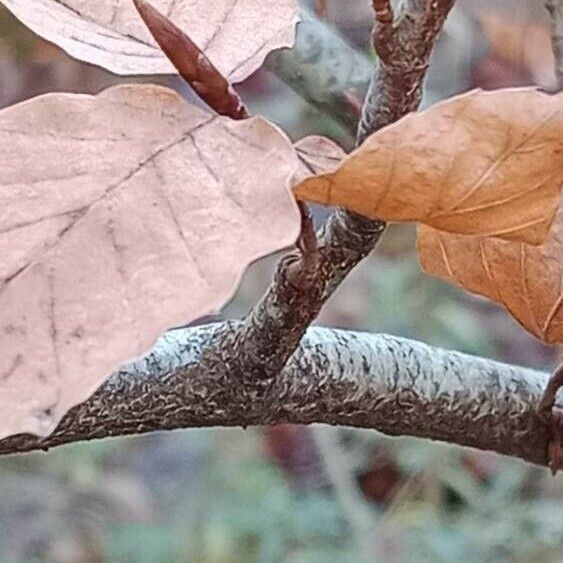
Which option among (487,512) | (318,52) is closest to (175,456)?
(487,512)

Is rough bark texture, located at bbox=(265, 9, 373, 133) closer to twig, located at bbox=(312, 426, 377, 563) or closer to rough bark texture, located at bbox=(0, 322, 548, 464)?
rough bark texture, located at bbox=(0, 322, 548, 464)

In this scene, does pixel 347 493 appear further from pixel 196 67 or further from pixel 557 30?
pixel 196 67

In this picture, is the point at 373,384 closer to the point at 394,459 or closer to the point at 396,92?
the point at 396,92

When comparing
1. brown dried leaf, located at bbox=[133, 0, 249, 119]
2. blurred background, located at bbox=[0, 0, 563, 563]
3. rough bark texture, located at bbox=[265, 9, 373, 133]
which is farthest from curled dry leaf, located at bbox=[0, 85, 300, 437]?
blurred background, located at bbox=[0, 0, 563, 563]

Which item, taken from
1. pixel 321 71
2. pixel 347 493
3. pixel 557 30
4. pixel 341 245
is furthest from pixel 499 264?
pixel 347 493

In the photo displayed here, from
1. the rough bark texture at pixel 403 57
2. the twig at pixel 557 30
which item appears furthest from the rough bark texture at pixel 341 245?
the twig at pixel 557 30
